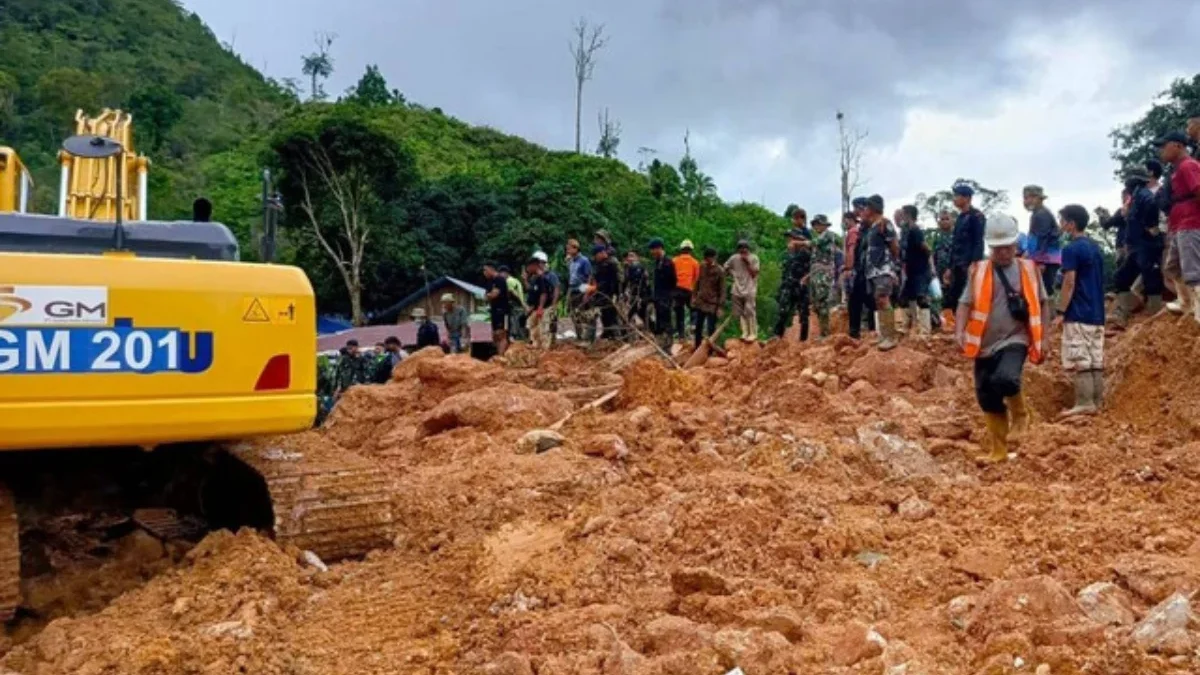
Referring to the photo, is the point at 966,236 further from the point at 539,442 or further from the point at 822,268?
the point at 539,442

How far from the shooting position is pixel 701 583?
3.96 meters

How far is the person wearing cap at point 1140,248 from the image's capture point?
8.68 metres

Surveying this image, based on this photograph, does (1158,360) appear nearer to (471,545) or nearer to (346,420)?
(471,545)

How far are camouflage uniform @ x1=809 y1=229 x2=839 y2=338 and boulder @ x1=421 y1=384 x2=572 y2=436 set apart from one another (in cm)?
341

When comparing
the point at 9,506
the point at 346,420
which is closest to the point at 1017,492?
the point at 9,506

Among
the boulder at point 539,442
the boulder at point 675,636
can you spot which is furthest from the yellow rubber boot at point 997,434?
the boulder at point 675,636

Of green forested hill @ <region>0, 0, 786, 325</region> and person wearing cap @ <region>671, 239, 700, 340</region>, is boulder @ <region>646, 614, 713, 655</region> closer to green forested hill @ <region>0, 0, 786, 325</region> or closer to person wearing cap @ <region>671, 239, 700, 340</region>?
person wearing cap @ <region>671, 239, 700, 340</region>

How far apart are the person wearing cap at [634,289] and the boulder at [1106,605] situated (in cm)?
920

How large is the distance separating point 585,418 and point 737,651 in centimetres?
493

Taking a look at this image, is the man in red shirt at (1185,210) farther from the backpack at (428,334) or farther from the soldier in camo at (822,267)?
the backpack at (428,334)

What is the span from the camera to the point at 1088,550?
13.8 feet

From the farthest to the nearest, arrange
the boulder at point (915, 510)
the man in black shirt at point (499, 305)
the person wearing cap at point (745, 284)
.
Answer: the man in black shirt at point (499, 305)
the person wearing cap at point (745, 284)
the boulder at point (915, 510)

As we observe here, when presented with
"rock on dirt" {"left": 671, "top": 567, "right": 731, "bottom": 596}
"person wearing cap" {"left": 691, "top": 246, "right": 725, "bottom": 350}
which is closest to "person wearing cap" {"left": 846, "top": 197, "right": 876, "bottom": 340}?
"person wearing cap" {"left": 691, "top": 246, "right": 725, "bottom": 350}

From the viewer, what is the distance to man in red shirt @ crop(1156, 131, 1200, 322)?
7.30 meters
